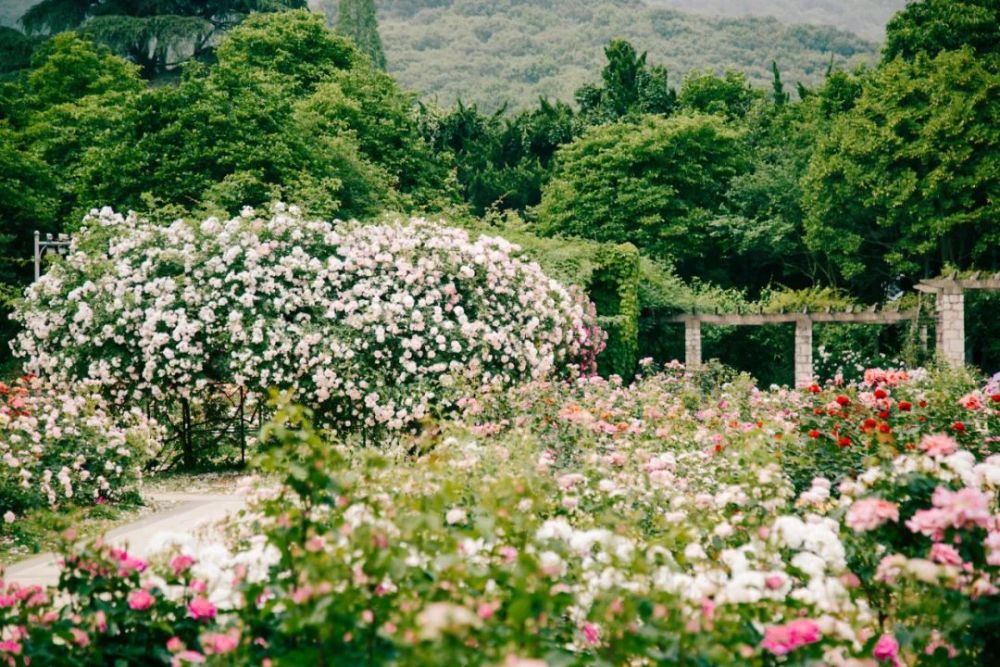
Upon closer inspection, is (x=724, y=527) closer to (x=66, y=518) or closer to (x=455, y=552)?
(x=455, y=552)

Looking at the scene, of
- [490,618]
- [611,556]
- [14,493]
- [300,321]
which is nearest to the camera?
[490,618]

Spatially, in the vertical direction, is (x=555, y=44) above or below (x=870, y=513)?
above

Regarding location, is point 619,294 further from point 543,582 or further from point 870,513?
point 543,582

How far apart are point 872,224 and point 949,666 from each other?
22.5 metres

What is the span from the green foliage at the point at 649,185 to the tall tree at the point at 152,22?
13.3 m

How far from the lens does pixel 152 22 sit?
30969 mm

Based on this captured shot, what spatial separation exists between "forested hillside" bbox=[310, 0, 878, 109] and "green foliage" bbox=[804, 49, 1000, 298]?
21.6 metres

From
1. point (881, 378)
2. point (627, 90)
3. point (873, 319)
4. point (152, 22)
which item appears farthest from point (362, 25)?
point (881, 378)

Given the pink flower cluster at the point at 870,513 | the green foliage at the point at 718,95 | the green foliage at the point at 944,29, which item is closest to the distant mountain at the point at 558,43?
the green foliage at the point at 718,95

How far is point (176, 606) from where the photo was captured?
3100mm

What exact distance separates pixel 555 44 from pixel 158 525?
63.2 meters

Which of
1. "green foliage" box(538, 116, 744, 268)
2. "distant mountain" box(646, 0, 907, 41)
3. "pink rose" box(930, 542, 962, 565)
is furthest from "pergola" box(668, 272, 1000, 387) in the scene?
"distant mountain" box(646, 0, 907, 41)

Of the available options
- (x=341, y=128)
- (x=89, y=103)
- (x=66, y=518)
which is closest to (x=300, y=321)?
(x=66, y=518)

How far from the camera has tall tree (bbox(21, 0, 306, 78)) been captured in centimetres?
3052
